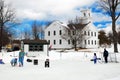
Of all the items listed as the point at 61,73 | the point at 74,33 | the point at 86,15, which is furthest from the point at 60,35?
the point at 61,73

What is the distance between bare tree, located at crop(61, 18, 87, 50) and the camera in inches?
2724

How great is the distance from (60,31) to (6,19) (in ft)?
78.1

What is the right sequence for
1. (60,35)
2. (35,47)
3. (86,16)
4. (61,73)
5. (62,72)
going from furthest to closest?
(86,16) → (60,35) → (35,47) → (62,72) → (61,73)

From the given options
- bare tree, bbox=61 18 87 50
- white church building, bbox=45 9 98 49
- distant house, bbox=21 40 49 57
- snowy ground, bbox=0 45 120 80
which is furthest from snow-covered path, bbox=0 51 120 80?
white church building, bbox=45 9 98 49

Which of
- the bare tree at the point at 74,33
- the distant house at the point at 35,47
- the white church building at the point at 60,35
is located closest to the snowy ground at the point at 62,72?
the distant house at the point at 35,47

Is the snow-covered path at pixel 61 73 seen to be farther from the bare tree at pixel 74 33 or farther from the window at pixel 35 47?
the bare tree at pixel 74 33

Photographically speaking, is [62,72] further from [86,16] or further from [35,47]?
[86,16]

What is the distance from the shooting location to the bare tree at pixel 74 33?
69.2 m

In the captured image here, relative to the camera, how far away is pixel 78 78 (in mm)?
15680

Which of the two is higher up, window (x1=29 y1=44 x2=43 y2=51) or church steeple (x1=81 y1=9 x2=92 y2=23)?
church steeple (x1=81 y1=9 x2=92 y2=23)

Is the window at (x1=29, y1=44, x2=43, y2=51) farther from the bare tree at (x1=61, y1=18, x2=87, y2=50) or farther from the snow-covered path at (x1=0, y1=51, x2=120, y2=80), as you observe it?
the snow-covered path at (x1=0, y1=51, x2=120, y2=80)

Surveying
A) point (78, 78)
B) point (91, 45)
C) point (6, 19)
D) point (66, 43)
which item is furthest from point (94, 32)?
point (78, 78)

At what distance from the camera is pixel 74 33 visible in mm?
69812

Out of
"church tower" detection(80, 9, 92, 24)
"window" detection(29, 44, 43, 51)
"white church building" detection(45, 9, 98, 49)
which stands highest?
"church tower" detection(80, 9, 92, 24)
